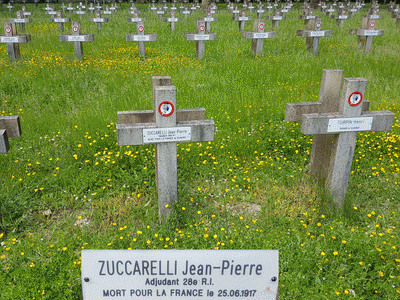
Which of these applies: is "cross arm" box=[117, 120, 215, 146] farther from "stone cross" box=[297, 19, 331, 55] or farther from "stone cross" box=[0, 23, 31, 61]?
"stone cross" box=[297, 19, 331, 55]

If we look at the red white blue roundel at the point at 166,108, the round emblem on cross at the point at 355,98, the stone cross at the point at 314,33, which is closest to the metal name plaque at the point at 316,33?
the stone cross at the point at 314,33

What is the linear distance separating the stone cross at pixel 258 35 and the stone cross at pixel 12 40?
255 inches

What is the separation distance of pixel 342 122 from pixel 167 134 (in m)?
1.89

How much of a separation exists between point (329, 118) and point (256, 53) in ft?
26.1

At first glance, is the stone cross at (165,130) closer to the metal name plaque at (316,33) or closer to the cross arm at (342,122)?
the cross arm at (342,122)

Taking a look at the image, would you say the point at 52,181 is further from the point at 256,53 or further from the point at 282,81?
the point at 256,53

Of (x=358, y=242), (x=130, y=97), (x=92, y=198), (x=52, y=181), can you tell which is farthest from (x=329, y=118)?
(x=130, y=97)

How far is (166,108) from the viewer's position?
11.7ft

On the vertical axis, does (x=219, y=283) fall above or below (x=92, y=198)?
above

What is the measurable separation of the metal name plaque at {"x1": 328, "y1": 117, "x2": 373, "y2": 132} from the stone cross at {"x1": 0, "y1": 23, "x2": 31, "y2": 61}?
9.28m

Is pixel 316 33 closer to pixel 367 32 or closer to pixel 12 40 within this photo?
pixel 367 32

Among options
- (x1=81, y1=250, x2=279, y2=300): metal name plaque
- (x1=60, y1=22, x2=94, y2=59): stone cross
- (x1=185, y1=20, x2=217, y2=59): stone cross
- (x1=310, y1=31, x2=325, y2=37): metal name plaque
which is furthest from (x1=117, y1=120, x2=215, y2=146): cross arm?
(x1=310, y1=31, x2=325, y2=37): metal name plaque

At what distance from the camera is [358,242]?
342 centimetres

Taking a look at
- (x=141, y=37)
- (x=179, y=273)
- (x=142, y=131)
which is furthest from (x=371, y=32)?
(x=179, y=273)
